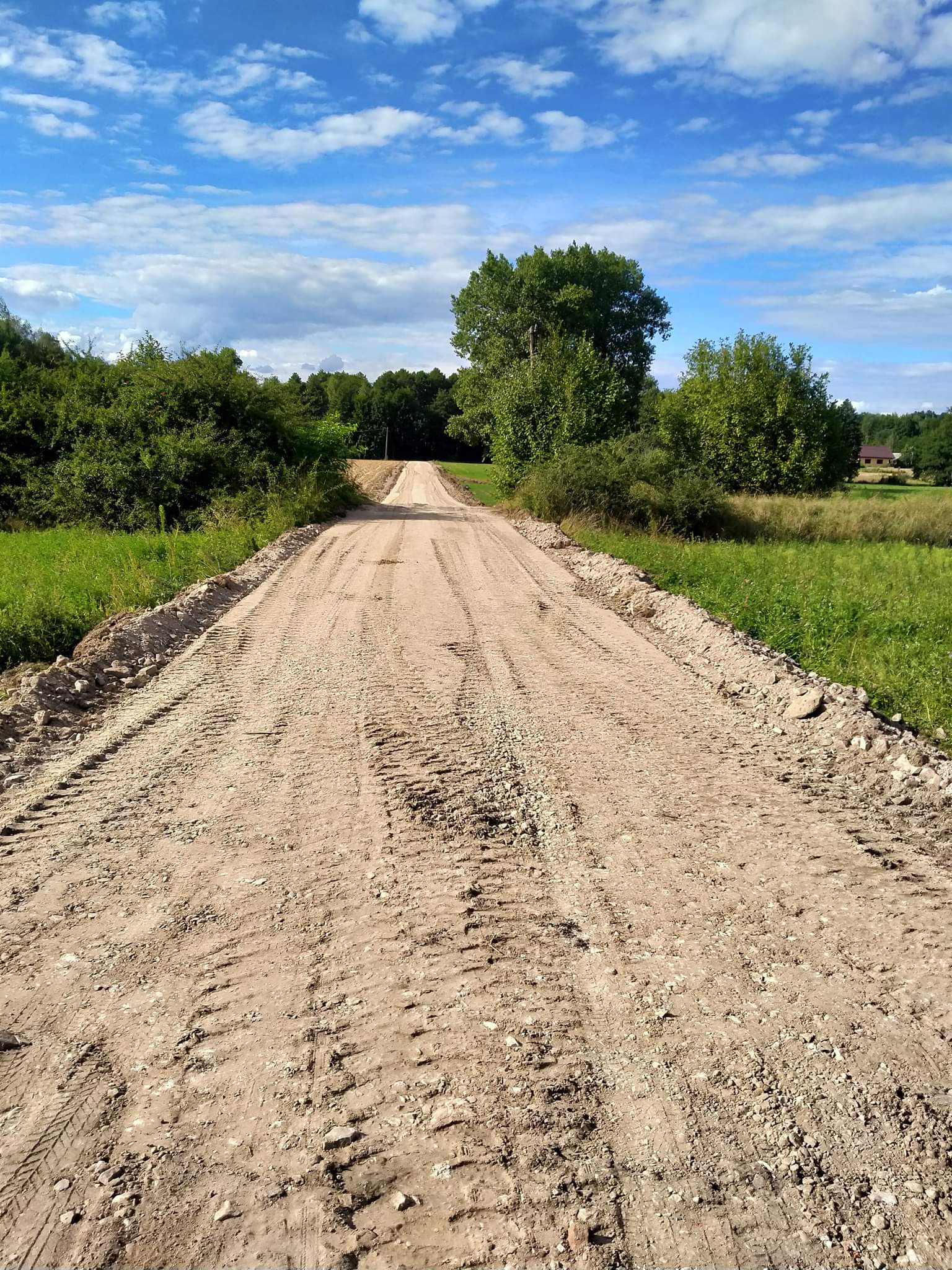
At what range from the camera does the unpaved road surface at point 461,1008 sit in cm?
252

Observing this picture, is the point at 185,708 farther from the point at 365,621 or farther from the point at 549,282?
the point at 549,282

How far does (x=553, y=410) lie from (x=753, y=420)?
775 centimetres

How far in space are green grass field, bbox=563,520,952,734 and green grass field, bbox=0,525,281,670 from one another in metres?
8.14

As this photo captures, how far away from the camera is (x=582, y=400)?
95.1 feet

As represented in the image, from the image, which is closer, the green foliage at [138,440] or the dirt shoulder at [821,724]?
the dirt shoulder at [821,724]

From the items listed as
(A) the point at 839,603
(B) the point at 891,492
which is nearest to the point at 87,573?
(A) the point at 839,603

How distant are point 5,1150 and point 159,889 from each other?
1.64 meters

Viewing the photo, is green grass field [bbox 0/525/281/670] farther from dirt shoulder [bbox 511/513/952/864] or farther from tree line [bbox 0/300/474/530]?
dirt shoulder [bbox 511/513/952/864]

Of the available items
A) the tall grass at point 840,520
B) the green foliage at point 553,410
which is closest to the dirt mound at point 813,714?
the tall grass at point 840,520

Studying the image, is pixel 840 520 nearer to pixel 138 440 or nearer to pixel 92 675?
pixel 138 440

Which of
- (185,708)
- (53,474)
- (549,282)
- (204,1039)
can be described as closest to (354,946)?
(204,1039)

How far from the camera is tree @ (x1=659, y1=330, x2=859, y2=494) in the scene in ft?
102

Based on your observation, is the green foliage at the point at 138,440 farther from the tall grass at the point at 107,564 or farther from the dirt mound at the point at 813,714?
the dirt mound at the point at 813,714

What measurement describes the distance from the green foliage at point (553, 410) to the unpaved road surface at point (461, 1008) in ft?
77.1
